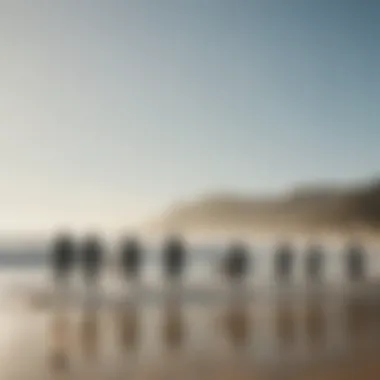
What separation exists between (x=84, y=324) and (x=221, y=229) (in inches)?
1048

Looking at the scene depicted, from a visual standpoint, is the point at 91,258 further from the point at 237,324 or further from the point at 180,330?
the point at 180,330

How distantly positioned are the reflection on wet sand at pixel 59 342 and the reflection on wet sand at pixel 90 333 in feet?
0.70

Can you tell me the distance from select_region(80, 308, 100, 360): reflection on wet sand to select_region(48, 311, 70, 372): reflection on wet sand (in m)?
0.21

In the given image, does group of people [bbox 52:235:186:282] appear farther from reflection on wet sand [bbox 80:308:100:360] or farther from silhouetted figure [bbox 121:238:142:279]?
reflection on wet sand [bbox 80:308:100:360]

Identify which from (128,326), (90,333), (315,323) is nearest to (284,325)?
(315,323)

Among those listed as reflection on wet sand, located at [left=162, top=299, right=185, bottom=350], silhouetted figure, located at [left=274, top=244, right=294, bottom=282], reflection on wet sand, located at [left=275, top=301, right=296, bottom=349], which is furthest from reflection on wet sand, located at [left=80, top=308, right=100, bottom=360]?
silhouetted figure, located at [left=274, top=244, right=294, bottom=282]

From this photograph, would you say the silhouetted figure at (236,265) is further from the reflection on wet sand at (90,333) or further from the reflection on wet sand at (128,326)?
the reflection on wet sand at (90,333)

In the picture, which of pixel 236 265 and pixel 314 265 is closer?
pixel 236 265

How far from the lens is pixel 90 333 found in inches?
320

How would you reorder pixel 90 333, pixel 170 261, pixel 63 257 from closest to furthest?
pixel 90 333 → pixel 63 257 → pixel 170 261

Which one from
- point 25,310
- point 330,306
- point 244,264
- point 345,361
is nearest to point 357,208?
point 244,264

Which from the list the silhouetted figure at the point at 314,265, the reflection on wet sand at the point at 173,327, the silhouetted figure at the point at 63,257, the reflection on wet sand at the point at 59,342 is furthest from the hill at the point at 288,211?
the reflection on wet sand at the point at 59,342

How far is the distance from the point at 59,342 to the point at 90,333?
0.68 meters

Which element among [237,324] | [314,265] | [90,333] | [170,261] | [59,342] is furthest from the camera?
[314,265]
